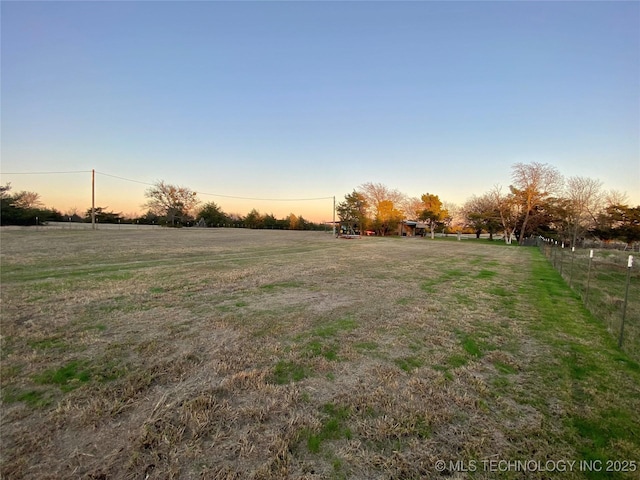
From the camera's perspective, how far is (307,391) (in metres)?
2.39

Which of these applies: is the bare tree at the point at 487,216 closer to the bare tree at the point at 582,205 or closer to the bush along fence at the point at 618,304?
the bare tree at the point at 582,205

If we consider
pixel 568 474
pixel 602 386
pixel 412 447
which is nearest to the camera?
pixel 568 474

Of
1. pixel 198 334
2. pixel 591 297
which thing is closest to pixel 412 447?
pixel 198 334

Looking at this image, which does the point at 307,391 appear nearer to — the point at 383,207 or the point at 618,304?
the point at 618,304

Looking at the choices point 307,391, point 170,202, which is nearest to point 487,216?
point 307,391

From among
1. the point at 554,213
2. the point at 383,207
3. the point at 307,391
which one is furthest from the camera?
the point at 383,207

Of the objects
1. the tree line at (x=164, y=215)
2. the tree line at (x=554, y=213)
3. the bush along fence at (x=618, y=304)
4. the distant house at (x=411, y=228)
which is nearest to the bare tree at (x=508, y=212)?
the tree line at (x=554, y=213)

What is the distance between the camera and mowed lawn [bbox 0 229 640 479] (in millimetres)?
1673

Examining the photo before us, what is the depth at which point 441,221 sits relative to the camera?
38.9 metres

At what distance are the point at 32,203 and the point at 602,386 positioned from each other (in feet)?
187

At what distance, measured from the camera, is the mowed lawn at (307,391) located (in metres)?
1.67

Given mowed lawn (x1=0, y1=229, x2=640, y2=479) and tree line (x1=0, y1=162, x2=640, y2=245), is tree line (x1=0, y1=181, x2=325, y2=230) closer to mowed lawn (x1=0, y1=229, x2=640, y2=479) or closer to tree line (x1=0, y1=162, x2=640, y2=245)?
tree line (x1=0, y1=162, x2=640, y2=245)

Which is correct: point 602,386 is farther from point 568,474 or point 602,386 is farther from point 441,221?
point 441,221

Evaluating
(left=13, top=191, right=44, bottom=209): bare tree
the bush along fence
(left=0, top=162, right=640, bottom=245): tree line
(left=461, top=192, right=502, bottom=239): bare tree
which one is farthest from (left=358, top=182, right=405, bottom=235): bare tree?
(left=13, top=191, right=44, bottom=209): bare tree
